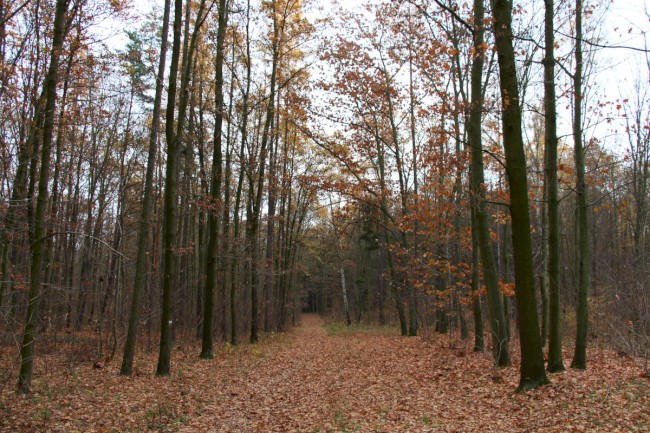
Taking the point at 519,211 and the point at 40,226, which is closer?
the point at 519,211

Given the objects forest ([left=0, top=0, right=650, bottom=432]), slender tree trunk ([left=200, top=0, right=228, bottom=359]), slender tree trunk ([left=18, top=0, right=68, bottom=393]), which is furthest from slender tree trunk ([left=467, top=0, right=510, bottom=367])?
slender tree trunk ([left=18, top=0, right=68, bottom=393])

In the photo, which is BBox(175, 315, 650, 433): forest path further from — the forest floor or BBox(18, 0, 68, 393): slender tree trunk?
BBox(18, 0, 68, 393): slender tree trunk

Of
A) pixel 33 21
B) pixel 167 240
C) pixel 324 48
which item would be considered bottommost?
pixel 167 240

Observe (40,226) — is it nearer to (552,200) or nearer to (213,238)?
(213,238)

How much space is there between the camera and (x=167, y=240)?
1048 centimetres

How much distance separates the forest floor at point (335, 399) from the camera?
623 cm

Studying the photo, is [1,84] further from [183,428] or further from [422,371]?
[422,371]

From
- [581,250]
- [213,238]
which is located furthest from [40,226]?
[581,250]

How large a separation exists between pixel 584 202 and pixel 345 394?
6.15 metres

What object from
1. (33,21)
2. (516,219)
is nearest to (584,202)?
(516,219)

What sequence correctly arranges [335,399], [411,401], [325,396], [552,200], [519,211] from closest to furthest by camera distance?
[519,211] → [411,401] → [335,399] → [552,200] → [325,396]

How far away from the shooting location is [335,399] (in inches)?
333

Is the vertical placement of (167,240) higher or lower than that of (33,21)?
lower

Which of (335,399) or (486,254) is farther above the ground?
(486,254)
